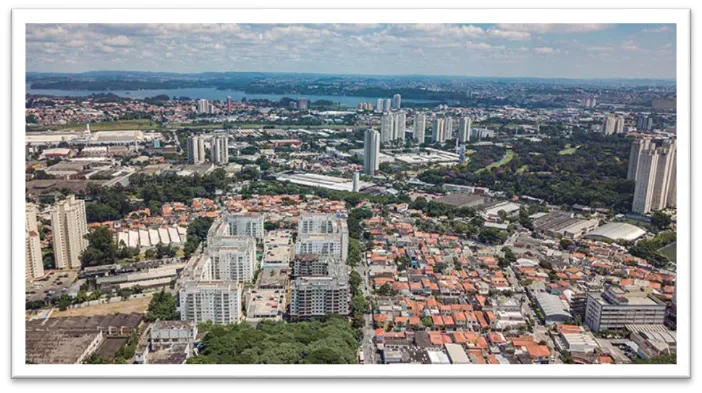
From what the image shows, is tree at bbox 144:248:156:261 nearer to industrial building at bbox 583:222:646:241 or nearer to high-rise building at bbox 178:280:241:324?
high-rise building at bbox 178:280:241:324

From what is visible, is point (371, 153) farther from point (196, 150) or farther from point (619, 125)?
point (619, 125)

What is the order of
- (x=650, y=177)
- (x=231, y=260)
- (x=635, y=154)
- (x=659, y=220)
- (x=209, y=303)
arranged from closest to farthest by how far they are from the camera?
(x=209, y=303)
(x=231, y=260)
(x=659, y=220)
(x=650, y=177)
(x=635, y=154)

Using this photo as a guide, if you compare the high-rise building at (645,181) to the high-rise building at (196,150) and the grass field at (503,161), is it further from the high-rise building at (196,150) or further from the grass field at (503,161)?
the high-rise building at (196,150)

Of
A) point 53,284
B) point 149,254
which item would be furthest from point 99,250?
point 53,284

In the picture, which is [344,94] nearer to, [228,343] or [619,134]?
[619,134]
